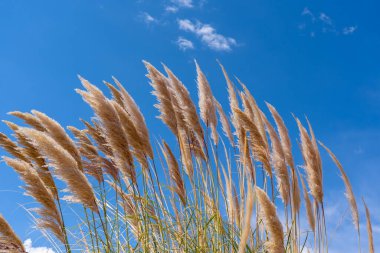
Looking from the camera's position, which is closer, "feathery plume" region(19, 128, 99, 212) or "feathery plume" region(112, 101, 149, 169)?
"feathery plume" region(19, 128, 99, 212)

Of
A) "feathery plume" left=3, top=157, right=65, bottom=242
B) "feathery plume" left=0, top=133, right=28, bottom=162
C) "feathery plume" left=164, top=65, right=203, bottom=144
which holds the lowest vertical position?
"feathery plume" left=3, top=157, right=65, bottom=242

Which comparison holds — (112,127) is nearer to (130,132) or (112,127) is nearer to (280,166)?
(130,132)

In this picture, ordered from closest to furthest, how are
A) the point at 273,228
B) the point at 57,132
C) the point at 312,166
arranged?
the point at 273,228 < the point at 57,132 < the point at 312,166

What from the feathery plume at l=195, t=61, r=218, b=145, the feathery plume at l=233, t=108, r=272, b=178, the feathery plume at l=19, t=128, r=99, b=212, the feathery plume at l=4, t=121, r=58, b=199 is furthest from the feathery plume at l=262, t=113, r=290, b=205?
the feathery plume at l=4, t=121, r=58, b=199

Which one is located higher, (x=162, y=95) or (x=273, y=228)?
(x=162, y=95)

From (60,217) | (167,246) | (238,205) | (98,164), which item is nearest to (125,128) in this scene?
(98,164)

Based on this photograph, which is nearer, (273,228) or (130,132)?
(273,228)

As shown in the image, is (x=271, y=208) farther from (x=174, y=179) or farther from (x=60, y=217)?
(x=174, y=179)

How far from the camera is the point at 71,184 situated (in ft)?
8.09

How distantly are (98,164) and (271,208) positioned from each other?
5.24ft

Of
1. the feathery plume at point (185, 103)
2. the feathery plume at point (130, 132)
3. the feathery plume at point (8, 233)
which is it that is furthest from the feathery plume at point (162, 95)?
the feathery plume at point (8, 233)

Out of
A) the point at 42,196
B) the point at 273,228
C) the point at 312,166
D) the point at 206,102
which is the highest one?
the point at 206,102

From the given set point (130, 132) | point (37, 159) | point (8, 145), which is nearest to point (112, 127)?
point (130, 132)

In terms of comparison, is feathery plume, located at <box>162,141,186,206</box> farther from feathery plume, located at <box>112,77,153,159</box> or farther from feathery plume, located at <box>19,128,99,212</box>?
feathery plume, located at <box>19,128,99,212</box>
